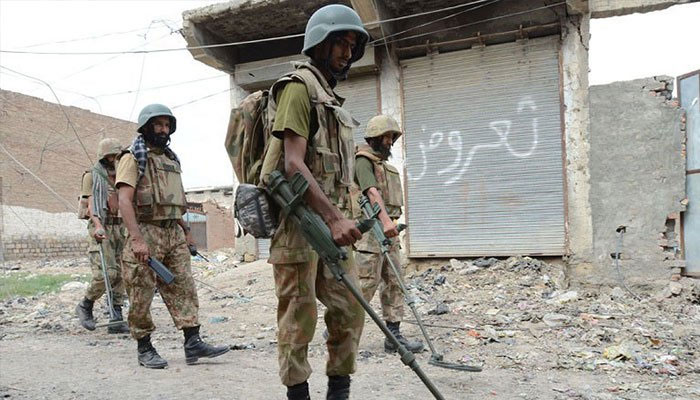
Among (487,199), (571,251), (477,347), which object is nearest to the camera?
(477,347)

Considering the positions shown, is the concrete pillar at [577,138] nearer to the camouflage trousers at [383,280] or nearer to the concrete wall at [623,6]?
the concrete wall at [623,6]

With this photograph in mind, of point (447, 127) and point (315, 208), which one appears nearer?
point (315, 208)

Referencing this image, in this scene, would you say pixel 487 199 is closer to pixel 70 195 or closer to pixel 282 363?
pixel 282 363

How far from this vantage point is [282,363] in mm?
2131

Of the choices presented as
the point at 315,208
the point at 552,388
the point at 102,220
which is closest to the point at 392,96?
the point at 102,220

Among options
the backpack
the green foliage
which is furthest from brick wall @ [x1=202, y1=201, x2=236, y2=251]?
the backpack

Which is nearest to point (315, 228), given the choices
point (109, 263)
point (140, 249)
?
point (140, 249)

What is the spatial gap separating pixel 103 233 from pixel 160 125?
1.77m

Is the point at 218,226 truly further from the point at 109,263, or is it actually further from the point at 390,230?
the point at 390,230

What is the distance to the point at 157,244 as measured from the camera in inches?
141

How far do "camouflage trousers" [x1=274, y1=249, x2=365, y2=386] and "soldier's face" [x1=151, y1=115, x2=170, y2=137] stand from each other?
2020 mm

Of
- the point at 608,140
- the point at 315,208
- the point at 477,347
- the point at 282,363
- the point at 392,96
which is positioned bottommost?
the point at 477,347

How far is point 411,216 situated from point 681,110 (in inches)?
141

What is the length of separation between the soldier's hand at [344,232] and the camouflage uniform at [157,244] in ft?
6.66
